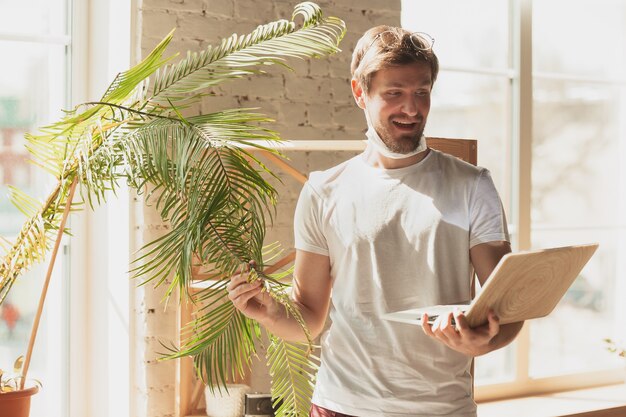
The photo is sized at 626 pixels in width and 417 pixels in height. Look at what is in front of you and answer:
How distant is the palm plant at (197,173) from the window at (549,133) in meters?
1.42

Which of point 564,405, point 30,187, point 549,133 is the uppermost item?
point 549,133

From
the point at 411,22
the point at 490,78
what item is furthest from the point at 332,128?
the point at 490,78

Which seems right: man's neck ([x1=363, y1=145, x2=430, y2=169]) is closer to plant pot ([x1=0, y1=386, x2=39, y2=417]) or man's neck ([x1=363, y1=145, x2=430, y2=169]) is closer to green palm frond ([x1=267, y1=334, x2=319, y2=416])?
Result: green palm frond ([x1=267, y1=334, x2=319, y2=416])

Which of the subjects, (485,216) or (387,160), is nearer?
(485,216)

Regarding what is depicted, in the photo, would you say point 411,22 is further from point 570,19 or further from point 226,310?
point 226,310

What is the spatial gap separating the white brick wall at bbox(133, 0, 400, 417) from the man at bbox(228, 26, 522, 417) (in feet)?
3.74

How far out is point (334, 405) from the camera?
5.28ft

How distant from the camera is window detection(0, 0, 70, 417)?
273cm

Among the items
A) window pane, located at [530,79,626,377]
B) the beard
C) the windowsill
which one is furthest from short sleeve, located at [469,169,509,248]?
window pane, located at [530,79,626,377]

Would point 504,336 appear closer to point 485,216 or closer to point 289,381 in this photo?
point 485,216

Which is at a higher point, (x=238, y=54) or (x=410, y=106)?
(x=238, y=54)

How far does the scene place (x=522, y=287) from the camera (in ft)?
4.48

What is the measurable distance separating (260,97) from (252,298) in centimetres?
123

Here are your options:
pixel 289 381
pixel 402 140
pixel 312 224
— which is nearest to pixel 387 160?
pixel 402 140
